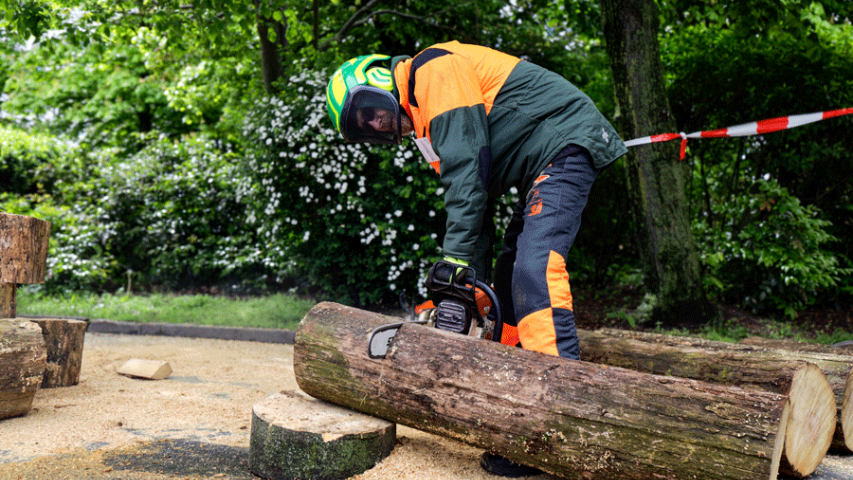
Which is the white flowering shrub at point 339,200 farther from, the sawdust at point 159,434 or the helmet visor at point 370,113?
the helmet visor at point 370,113

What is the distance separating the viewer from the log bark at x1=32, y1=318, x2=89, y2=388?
3.44 metres

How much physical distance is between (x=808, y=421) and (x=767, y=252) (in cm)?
407

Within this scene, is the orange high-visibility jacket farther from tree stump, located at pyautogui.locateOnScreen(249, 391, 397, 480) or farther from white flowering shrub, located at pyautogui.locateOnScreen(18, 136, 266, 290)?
white flowering shrub, located at pyautogui.locateOnScreen(18, 136, 266, 290)

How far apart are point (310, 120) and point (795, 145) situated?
16.4 feet

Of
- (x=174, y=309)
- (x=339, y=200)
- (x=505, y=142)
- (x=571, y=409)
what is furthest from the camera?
(x=174, y=309)

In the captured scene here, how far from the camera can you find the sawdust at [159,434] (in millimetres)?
2281

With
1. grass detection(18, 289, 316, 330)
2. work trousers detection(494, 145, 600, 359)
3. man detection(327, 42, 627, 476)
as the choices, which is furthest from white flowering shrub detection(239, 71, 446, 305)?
work trousers detection(494, 145, 600, 359)

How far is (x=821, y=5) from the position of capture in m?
6.36

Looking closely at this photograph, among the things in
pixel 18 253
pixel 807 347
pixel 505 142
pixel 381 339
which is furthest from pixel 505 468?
pixel 18 253

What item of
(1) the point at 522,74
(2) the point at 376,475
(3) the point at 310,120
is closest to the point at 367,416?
(2) the point at 376,475

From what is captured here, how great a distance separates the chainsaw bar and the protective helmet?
2.99 feet

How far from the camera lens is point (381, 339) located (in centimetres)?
243

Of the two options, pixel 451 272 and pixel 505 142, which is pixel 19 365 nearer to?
pixel 451 272

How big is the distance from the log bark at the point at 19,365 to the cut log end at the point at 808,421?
3.22m
